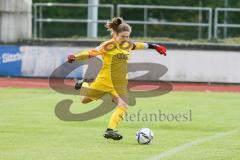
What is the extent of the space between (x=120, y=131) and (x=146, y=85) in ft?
40.4

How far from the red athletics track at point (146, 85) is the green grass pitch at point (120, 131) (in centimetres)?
389

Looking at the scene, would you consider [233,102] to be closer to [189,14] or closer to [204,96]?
[204,96]

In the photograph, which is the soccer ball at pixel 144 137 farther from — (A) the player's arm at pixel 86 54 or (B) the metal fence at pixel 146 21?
(B) the metal fence at pixel 146 21

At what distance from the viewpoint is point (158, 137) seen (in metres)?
13.2

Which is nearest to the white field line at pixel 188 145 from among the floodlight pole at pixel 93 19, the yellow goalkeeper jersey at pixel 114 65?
the yellow goalkeeper jersey at pixel 114 65

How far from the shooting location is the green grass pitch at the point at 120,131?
1081cm

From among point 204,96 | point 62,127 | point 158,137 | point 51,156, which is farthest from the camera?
point 204,96

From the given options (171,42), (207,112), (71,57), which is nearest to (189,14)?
(171,42)

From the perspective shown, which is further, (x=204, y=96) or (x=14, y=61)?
(x=14, y=61)

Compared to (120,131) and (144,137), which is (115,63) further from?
(120,131)

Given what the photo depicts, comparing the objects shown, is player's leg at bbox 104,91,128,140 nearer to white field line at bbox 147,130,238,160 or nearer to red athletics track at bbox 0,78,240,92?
white field line at bbox 147,130,238,160

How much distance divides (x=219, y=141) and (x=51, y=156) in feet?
10.7

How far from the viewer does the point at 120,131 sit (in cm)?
1407

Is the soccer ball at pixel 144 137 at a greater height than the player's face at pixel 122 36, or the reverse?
the player's face at pixel 122 36
